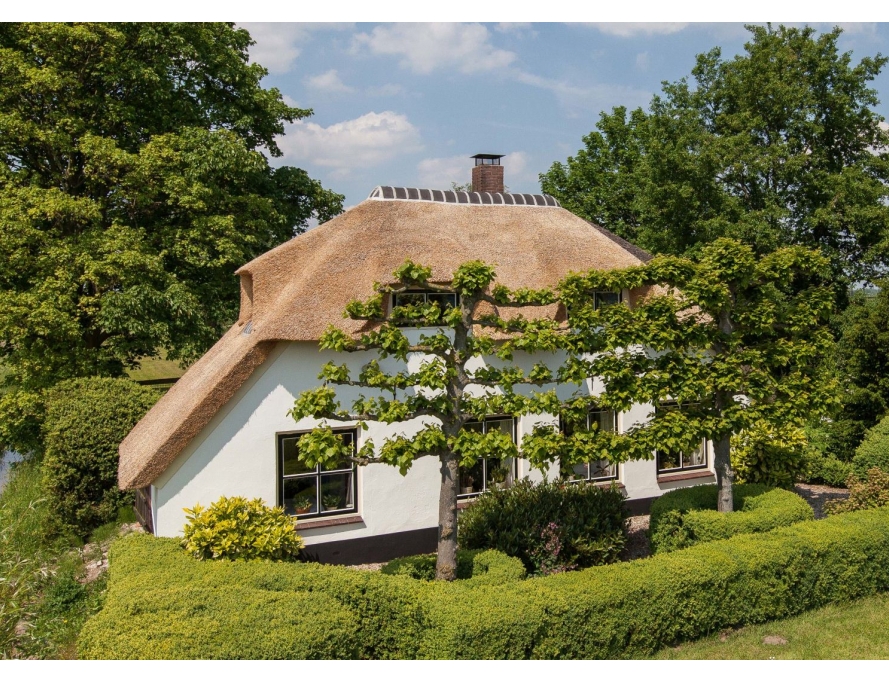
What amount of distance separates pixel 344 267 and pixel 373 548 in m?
5.21

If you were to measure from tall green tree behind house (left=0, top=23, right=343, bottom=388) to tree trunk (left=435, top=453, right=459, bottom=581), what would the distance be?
10780 millimetres

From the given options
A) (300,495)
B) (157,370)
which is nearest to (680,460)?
(300,495)

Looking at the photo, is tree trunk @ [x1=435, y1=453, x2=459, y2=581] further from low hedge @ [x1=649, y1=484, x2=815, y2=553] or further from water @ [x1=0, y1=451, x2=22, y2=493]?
water @ [x1=0, y1=451, x2=22, y2=493]

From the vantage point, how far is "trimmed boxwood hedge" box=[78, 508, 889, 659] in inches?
299

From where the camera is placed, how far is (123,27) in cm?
1881

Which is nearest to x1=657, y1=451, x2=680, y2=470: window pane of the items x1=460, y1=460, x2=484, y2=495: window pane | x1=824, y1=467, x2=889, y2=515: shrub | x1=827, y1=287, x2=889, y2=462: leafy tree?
x1=824, y1=467, x2=889, y2=515: shrub

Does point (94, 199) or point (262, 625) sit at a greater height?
point (94, 199)

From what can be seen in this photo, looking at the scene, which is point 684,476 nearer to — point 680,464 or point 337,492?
point 680,464

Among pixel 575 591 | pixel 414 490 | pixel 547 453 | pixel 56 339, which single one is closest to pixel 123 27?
pixel 56 339

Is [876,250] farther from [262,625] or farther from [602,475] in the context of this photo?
[262,625]

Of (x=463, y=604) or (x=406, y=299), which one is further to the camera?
(x=406, y=299)

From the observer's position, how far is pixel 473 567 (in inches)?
414

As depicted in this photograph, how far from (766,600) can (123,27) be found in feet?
65.1

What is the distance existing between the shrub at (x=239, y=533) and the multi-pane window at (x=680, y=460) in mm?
8458
